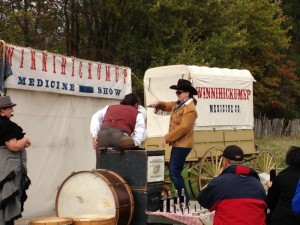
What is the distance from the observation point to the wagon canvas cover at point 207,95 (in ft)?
38.0

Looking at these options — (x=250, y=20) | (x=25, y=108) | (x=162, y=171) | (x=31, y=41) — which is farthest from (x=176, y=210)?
(x=250, y=20)

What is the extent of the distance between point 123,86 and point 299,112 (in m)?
31.0

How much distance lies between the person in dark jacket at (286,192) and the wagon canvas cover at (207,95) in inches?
233

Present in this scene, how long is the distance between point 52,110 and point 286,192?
4.62m

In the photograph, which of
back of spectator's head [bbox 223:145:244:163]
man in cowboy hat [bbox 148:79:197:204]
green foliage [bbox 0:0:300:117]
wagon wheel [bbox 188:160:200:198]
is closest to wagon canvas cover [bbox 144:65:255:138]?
wagon wheel [bbox 188:160:200:198]

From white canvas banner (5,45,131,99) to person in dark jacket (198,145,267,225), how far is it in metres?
3.86

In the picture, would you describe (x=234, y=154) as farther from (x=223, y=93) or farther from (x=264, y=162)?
(x=264, y=162)

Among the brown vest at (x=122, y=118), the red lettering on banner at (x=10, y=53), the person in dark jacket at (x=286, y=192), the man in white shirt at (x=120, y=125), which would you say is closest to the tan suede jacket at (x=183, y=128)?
the man in white shirt at (x=120, y=125)

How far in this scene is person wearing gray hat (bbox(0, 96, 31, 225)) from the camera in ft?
20.0

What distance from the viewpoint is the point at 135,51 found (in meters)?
24.5

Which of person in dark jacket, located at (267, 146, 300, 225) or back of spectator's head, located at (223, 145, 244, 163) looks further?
person in dark jacket, located at (267, 146, 300, 225)

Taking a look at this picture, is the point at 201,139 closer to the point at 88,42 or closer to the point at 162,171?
the point at 162,171

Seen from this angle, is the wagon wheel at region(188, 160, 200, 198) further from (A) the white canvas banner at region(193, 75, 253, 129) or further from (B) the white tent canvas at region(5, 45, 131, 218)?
(B) the white tent canvas at region(5, 45, 131, 218)

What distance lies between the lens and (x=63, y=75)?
9.04 meters
